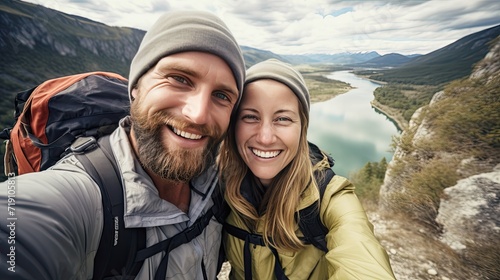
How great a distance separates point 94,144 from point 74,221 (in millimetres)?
461

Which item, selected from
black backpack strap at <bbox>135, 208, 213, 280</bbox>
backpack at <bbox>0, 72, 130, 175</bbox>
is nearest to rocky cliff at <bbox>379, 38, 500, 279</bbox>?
black backpack strap at <bbox>135, 208, 213, 280</bbox>

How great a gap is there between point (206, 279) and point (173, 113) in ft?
3.56

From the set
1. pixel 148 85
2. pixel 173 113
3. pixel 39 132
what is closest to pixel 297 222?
pixel 173 113

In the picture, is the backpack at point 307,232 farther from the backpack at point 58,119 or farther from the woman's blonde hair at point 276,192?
the backpack at point 58,119

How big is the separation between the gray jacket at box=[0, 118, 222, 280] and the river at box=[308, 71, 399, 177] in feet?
84.0

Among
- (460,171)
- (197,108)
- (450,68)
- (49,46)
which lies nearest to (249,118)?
(197,108)

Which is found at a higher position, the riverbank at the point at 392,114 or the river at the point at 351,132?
the riverbank at the point at 392,114

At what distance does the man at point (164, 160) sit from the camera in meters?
0.86

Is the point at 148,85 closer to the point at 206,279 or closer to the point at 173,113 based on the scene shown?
the point at 173,113

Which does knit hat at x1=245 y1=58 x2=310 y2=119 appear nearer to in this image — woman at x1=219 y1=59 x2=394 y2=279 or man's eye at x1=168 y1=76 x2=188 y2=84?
woman at x1=219 y1=59 x2=394 y2=279

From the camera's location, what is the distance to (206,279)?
4.64 feet

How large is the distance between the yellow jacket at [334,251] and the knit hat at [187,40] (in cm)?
105

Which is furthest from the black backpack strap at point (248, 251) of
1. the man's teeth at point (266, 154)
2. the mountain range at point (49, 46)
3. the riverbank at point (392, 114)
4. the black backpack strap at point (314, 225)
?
the riverbank at point (392, 114)

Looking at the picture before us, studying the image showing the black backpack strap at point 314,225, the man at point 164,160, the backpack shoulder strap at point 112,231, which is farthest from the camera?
the black backpack strap at point 314,225
